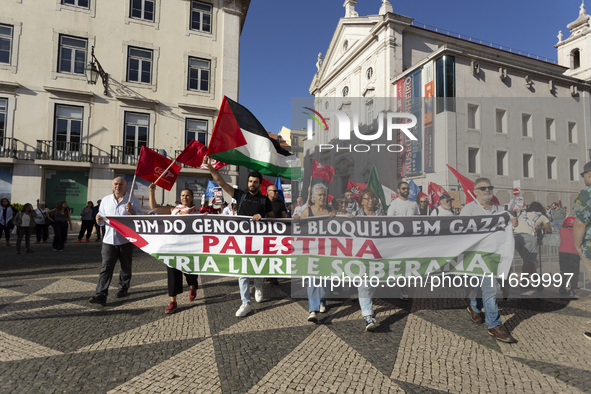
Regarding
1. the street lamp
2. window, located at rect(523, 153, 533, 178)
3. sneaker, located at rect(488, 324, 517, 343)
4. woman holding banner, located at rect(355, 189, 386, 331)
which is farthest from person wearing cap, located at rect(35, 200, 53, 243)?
window, located at rect(523, 153, 533, 178)

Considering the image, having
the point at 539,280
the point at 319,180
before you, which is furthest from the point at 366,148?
the point at 539,280

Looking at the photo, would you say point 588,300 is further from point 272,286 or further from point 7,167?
Result: point 7,167

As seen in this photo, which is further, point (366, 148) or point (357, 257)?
point (366, 148)

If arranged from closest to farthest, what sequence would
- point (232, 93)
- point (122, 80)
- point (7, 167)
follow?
1. point (7, 167)
2. point (122, 80)
3. point (232, 93)

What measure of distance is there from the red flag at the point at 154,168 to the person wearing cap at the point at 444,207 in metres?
3.98

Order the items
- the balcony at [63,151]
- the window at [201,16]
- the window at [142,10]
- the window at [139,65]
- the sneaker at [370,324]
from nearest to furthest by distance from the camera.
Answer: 1. the sneaker at [370,324]
2. the balcony at [63,151]
3. the window at [139,65]
4. the window at [142,10]
5. the window at [201,16]

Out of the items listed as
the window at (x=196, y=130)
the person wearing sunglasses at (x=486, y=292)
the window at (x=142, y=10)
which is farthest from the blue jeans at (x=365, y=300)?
the window at (x=142, y=10)

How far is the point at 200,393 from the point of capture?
2570mm

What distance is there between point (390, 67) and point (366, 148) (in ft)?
82.3

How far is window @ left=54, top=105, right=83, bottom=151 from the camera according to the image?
687 inches

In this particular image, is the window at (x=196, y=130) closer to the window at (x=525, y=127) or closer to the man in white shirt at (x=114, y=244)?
the man in white shirt at (x=114, y=244)

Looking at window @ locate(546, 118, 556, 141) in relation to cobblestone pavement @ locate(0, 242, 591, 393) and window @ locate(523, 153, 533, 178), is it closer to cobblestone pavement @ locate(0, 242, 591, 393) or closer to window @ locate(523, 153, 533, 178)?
window @ locate(523, 153, 533, 178)

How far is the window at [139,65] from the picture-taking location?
18.5 metres

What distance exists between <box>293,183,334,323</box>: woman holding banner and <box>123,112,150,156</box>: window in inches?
640
